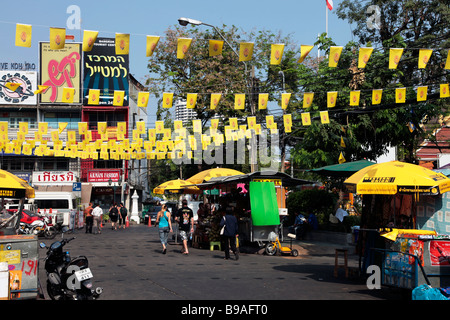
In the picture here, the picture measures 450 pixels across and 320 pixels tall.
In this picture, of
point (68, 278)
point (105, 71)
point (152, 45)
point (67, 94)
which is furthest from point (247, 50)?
point (105, 71)

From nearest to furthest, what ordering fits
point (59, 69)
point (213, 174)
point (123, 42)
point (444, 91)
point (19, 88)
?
point (123, 42)
point (444, 91)
point (213, 174)
point (19, 88)
point (59, 69)

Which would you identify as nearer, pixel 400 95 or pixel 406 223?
pixel 406 223

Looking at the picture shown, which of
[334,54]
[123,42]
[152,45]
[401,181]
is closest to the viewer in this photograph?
[401,181]

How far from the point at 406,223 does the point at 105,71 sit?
1618 inches

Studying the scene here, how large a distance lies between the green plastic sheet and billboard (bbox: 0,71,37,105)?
116 feet

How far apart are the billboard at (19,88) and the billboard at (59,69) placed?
2.85 feet

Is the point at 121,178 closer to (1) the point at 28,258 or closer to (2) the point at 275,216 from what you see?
(2) the point at 275,216

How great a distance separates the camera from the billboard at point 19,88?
4819 cm

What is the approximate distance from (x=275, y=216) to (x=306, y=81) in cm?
983

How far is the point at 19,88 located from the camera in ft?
159

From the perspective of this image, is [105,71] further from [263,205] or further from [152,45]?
[152,45]

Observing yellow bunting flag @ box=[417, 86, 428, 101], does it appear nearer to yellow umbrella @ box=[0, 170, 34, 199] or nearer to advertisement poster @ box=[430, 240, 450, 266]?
advertisement poster @ box=[430, 240, 450, 266]

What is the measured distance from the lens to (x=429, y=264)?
9391 millimetres

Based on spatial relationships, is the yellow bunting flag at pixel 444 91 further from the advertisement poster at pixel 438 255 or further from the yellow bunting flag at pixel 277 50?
the advertisement poster at pixel 438 255
